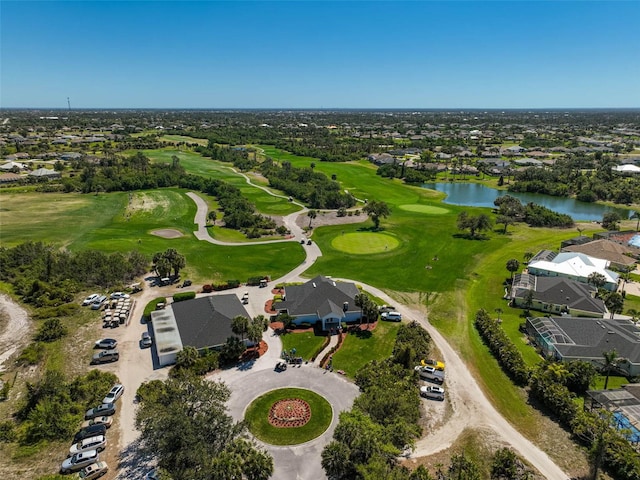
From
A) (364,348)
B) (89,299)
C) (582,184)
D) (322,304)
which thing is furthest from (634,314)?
(582,184)

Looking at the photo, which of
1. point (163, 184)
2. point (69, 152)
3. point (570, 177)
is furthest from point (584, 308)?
point (69, 152)

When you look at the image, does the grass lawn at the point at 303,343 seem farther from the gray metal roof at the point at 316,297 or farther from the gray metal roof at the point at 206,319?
the gray metal roof at the point at 206,319

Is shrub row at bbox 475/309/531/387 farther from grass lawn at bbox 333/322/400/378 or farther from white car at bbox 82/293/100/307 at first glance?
white car at bbox 82/293/100/307

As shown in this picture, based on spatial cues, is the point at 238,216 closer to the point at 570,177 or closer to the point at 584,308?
the point at 584,308

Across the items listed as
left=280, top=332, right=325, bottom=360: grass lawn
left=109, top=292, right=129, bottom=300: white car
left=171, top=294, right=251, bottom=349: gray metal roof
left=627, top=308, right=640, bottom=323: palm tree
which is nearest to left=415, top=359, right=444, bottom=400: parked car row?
left=280, top=332, right=325, bottom=360: grass lawn

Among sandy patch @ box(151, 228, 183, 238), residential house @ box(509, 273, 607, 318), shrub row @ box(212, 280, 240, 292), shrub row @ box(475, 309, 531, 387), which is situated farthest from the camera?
sandy patch @ box(151, 228, 183, 238)
